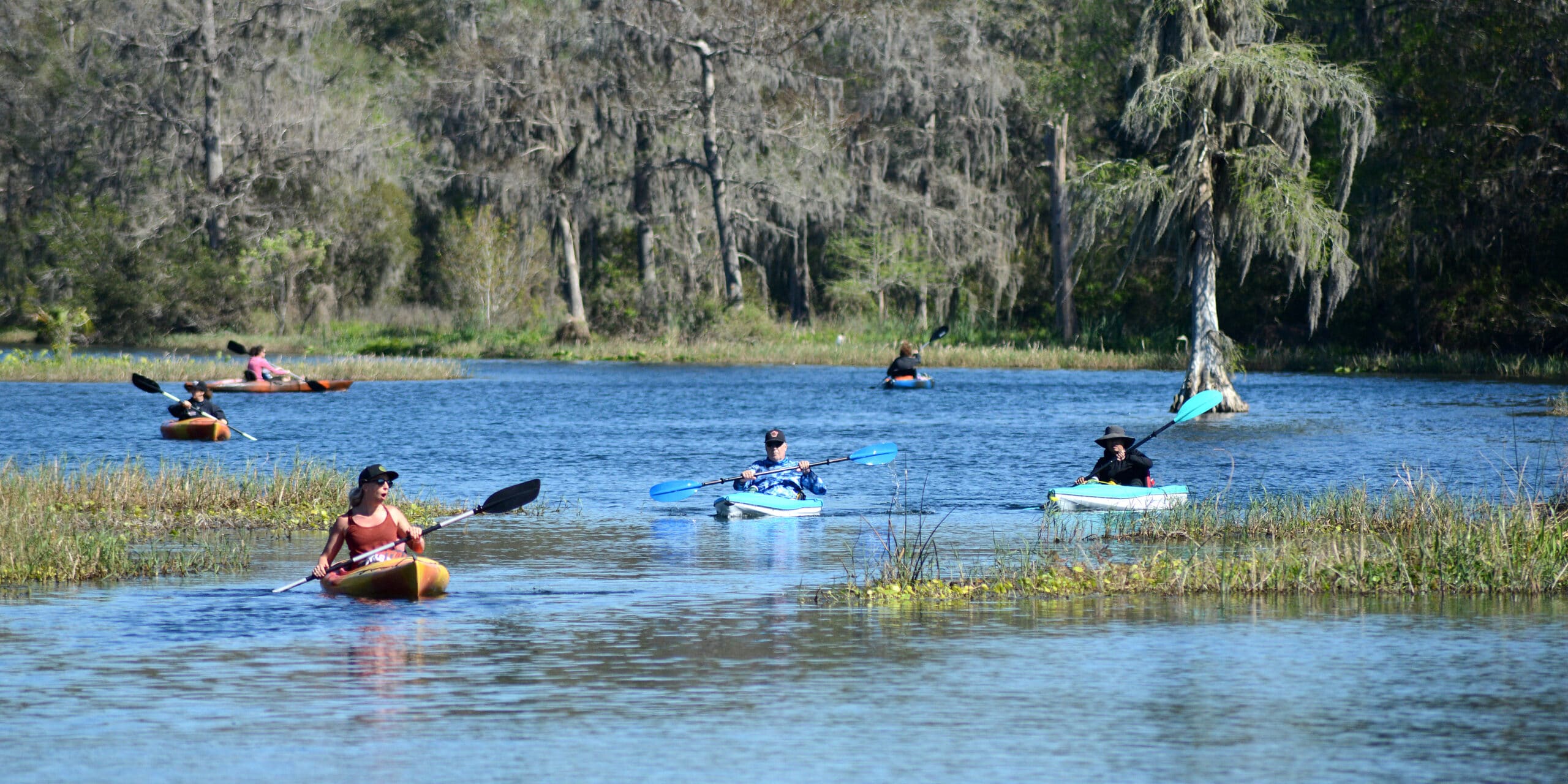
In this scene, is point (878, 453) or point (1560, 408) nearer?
point (878, 453)

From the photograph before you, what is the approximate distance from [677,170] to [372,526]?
54532mm

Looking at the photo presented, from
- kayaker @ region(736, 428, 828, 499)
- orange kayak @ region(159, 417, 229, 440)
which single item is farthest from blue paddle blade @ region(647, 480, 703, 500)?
orange kayak @ region(159, 417, 229, 440)

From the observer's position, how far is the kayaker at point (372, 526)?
16516mm

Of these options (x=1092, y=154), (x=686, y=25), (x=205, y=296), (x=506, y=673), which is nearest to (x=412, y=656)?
(x=506, y=673)

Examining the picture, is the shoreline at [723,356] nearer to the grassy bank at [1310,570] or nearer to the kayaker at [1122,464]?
the kayaker at [1122,464]

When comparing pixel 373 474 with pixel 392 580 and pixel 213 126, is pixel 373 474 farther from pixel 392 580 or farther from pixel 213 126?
pixel 213 126

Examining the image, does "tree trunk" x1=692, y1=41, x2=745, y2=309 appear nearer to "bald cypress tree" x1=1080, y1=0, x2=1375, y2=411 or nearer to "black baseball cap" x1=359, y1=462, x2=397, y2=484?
"bald cypress tree" x1=1080, y1=0, x2=1375, y2=411

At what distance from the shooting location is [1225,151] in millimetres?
37562

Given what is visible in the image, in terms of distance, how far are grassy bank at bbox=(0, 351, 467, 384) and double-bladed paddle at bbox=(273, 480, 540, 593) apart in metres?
35.2

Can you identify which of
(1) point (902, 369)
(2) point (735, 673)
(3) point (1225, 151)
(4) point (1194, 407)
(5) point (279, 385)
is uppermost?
(3) point (1225, 151)

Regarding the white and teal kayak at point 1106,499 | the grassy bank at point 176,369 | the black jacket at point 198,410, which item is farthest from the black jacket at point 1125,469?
the grassy bank at point 176,369

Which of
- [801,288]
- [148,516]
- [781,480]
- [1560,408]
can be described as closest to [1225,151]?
[1560,408]

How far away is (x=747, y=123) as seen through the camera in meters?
68.8

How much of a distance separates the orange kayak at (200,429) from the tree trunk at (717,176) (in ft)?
115
